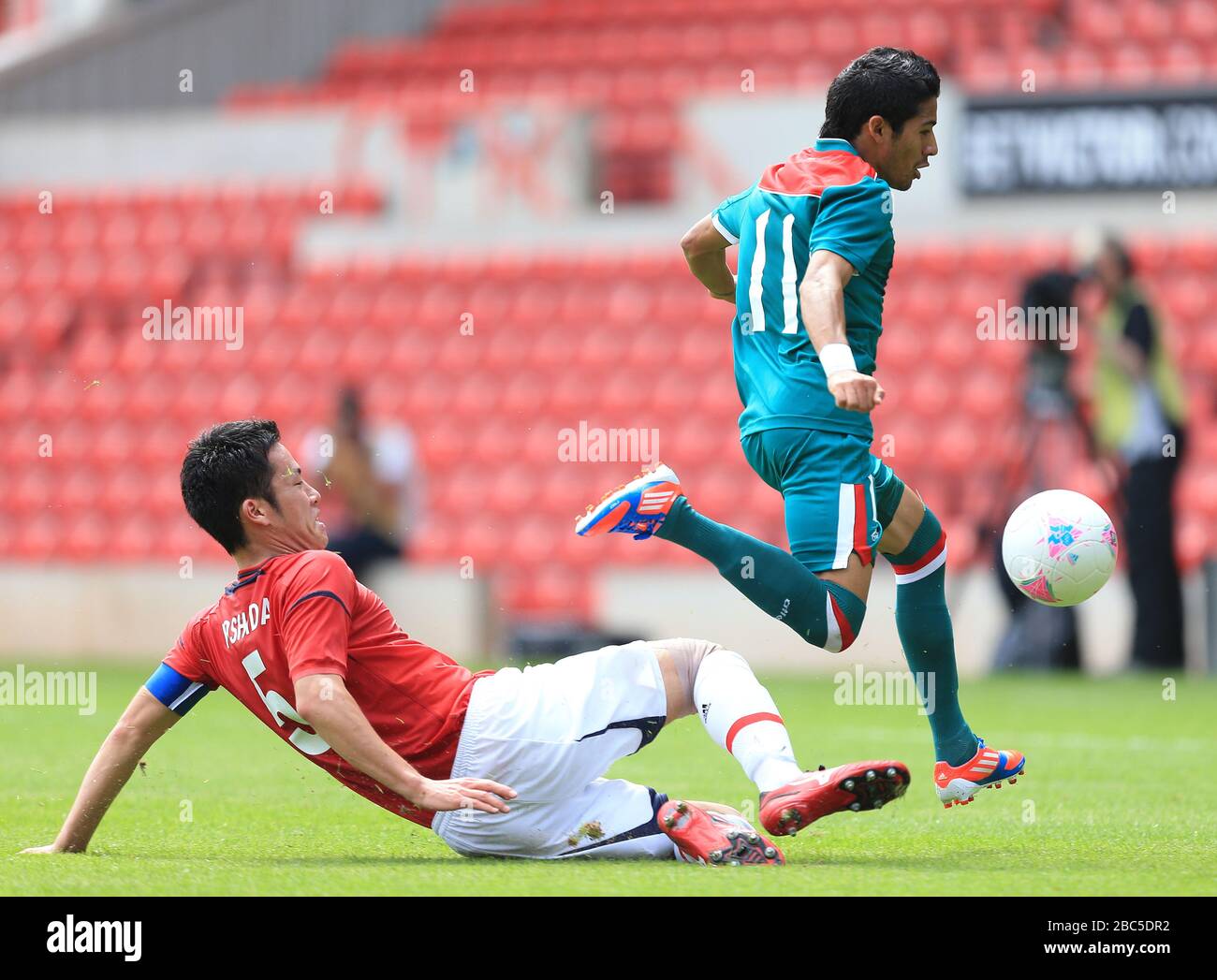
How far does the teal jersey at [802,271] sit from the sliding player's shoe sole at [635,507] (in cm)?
35

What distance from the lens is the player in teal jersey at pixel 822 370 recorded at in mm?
4688

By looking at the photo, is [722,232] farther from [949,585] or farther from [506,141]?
[506,141]

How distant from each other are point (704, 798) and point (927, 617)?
112cm

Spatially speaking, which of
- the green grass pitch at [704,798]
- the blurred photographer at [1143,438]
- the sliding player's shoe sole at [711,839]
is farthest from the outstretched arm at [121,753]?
the blurred photographer at [1143,438]

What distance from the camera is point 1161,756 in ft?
23.9

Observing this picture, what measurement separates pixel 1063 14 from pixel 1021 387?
5222 millimetres

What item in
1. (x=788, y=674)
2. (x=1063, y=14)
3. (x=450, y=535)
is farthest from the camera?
(x=1063, y=14)

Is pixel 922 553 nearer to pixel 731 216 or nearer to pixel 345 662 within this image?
pixel 731 216

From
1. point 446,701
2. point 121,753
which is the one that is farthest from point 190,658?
point 446,701

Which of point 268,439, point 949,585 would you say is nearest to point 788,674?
point 949,585

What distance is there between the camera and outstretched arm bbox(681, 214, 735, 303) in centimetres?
528

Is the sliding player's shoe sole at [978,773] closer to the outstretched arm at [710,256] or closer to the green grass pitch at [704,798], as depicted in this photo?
the green grass pitch at [704,798]

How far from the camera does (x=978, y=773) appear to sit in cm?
511

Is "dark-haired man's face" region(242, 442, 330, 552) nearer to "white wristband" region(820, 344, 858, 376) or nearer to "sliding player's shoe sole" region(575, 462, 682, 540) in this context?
"sliding player's shoe sole" region(575, 462, 682, 540)
